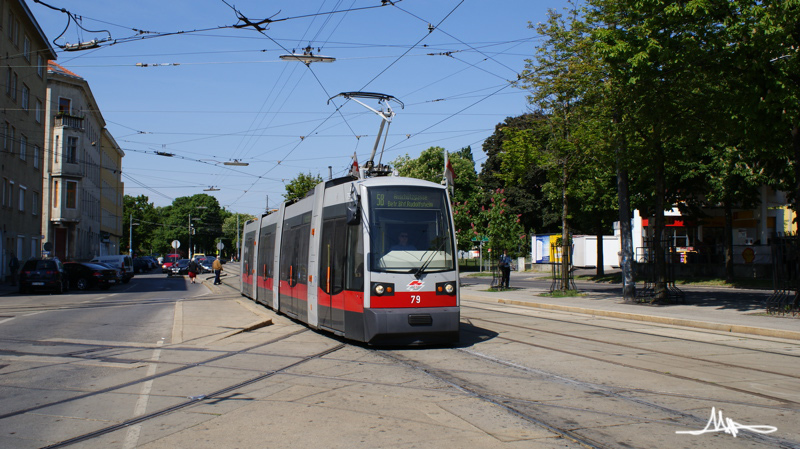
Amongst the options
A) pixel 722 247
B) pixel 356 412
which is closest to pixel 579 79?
pixel 356 412

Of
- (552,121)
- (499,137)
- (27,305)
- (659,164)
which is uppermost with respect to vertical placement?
(499,137)

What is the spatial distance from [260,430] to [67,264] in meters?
35.0

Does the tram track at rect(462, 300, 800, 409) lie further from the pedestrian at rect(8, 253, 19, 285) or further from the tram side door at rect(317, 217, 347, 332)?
the pedestrian at rect(8, 253, 19, 285)

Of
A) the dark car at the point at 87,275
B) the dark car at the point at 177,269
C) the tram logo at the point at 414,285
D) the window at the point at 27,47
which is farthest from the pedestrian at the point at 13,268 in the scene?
the tram logo at the point at 414,285

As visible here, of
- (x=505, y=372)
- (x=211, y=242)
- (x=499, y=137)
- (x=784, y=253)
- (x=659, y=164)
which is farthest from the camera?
(x=211, y=242)

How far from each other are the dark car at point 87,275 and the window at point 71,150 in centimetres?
2196

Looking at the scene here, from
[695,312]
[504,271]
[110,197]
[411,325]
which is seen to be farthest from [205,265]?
[411,325]

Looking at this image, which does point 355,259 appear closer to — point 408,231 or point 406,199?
point 408,231

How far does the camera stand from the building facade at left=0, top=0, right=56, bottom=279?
3962cm

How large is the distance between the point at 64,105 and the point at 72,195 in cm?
877

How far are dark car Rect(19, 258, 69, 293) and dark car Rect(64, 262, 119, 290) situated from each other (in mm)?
3876

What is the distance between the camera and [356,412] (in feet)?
21.8

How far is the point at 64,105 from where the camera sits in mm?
58312

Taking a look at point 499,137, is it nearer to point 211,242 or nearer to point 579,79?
point 579,79
